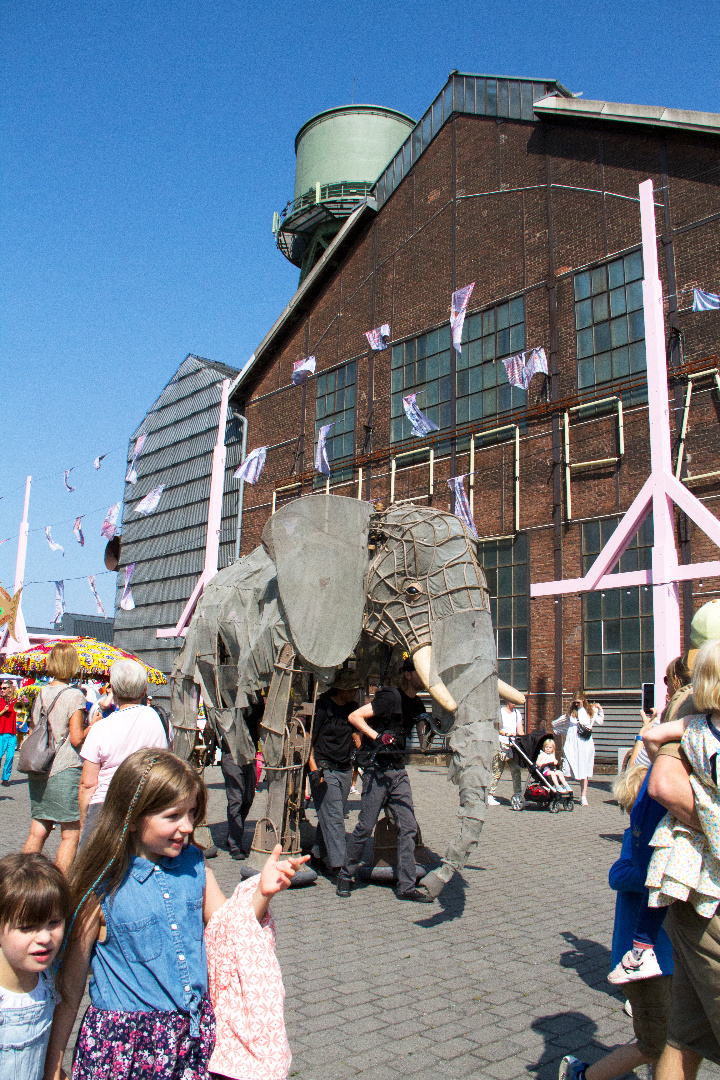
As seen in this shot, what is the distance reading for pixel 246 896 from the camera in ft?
7.68

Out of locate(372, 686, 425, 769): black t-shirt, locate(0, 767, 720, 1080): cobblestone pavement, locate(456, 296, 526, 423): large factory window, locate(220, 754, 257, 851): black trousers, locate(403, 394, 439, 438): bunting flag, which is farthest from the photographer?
locate(403, 394, 439, 438): bunting flag

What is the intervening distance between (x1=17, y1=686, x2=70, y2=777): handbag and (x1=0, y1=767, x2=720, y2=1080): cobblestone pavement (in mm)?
1829

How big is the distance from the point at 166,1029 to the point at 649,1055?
1.73 metres

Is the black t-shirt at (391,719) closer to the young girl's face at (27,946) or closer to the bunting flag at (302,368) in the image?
the young girl's face at (27,946)

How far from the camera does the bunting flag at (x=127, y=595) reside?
103 ft

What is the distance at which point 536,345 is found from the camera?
61.9 feet

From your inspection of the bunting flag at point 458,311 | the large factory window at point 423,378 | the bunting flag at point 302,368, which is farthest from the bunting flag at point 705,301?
the bunting flag at point 302,368

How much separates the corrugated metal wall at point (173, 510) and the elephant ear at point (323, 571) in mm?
20832

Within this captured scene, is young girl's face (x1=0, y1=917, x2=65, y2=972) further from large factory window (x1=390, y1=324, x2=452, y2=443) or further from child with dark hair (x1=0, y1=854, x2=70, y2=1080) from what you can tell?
large factory window (x1=390, y1=324, x2=452, y2=443)

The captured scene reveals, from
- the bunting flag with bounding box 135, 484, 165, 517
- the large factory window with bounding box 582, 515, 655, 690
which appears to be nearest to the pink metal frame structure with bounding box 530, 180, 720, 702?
the large factory window with bounding box 582, 515, 655, 690

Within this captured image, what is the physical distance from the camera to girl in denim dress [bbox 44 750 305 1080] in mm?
2146

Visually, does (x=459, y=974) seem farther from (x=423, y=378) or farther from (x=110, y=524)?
(x=110, y=524)

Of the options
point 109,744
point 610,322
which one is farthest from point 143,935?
point 610,322

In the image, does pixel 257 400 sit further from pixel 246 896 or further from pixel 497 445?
pixel 246 896
